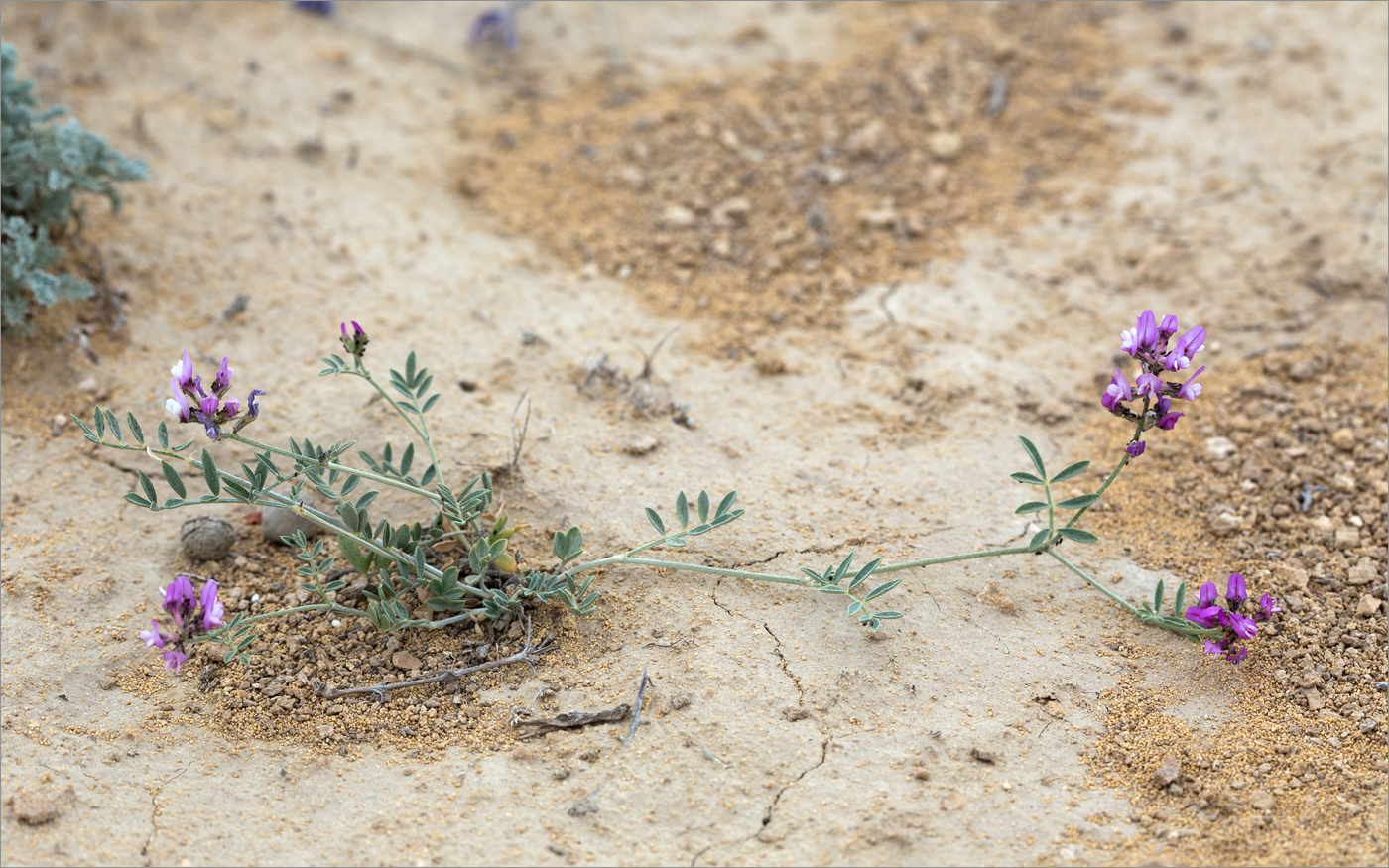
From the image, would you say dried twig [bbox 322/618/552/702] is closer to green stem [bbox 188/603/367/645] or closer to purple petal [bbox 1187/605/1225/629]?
green stem [bbox 188/603/367/645]

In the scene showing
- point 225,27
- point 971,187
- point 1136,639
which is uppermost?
point 225,27

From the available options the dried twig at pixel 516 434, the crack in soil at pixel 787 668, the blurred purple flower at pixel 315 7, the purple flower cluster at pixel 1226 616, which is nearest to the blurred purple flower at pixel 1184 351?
the purple flower cluster at pixel 1226 616

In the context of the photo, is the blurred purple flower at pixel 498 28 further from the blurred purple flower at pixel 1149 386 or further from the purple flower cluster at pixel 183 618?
the blurred purple flower at pixel 1149 386

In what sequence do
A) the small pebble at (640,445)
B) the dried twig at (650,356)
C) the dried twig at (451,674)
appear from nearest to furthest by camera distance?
the dried twig at (451,674) < the small pebble at (640,445) < the dried twig at (650,356)

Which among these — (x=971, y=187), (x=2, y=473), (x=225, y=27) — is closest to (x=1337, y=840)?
(x=971, y=187)

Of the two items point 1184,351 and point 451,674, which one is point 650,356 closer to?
point 451,674

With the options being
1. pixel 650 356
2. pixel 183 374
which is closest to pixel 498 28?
pixel 650 356

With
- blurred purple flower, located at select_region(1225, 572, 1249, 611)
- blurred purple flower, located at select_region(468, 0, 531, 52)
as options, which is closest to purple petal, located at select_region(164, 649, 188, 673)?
blurred purple flower, located at select_region(1225, 572, 1249, 611)

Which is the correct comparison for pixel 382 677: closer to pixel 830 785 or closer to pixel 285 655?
pixel 285 655
